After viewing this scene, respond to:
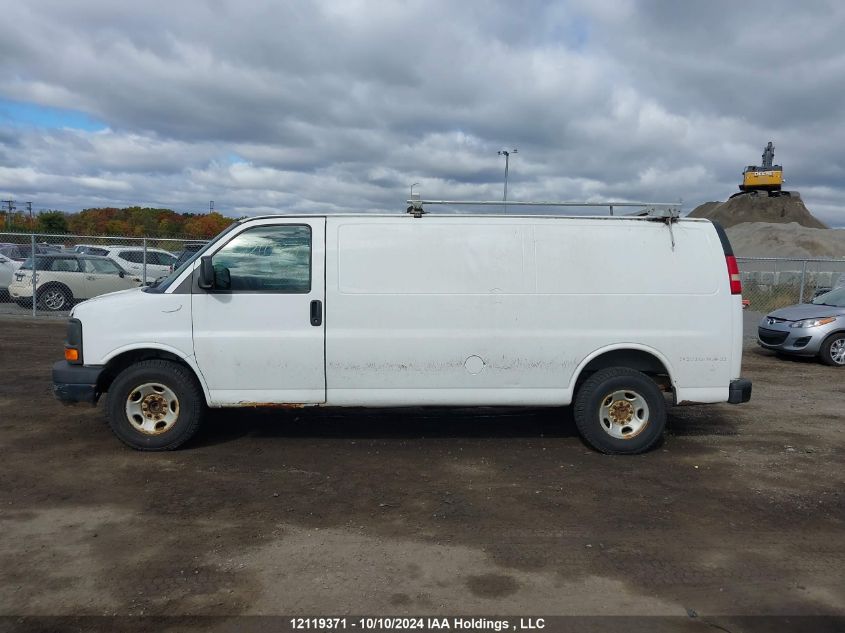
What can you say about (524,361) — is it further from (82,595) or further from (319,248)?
(82,595)

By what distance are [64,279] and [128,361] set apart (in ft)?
40.0

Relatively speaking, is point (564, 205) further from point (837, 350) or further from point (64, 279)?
point (64, 279)

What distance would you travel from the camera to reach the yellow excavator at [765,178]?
6881 centimetres

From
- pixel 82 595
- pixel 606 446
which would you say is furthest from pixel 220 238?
pixel 606 446

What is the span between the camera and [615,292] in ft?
20.0

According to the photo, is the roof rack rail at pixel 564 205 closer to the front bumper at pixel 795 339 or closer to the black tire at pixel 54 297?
the front bumper at pixel 795 339

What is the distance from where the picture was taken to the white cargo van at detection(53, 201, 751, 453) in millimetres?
5984

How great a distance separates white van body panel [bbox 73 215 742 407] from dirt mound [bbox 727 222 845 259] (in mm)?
50773

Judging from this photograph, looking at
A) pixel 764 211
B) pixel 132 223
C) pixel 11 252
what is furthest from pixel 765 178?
pixel 11 252

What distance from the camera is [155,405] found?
241 inches

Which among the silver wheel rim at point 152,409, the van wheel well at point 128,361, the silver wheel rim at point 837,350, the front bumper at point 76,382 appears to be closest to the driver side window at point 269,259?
the van wheel well at point 128,361

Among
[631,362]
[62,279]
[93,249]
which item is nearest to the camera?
[631,362]

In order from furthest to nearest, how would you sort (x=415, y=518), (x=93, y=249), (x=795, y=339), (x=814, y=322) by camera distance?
1. (x=93, y=249)
2. (x=795, y=339)
3. (x=814, y=322)
4. (x=415, y=518)

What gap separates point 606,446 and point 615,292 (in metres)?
1.41
